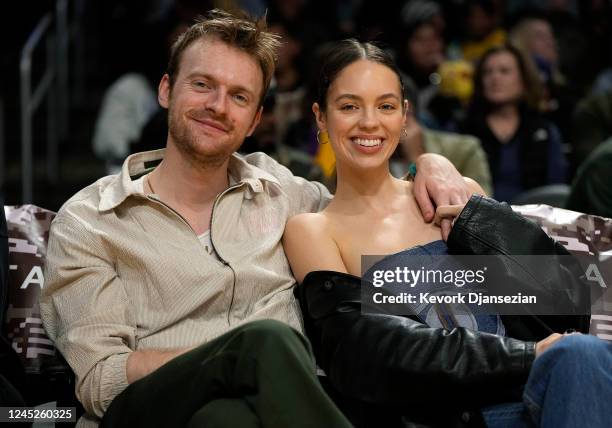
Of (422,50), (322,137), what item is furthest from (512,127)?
(322,137)

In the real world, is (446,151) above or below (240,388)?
above

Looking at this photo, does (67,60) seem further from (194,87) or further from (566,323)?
(566,323)

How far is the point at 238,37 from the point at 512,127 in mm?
2684

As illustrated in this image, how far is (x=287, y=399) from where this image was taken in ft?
7.54

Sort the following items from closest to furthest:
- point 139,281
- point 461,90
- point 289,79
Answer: point 139,281, point 289,79, point 461,90

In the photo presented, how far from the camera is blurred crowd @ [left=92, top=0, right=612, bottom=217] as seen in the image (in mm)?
4766

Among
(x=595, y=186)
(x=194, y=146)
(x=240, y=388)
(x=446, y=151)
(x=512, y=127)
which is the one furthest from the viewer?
(x=512, y=127)

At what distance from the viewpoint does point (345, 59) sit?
303 centimetres

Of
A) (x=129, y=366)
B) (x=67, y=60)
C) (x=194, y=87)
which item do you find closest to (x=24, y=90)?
(x=67, y=60)

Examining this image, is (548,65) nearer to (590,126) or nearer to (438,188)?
(590,126)

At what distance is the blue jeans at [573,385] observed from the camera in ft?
7.79

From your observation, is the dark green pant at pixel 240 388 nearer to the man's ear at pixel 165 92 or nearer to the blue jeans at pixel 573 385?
the blue jeans at pixel 573 385

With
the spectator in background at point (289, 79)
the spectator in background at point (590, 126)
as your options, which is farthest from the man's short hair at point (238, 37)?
the spectator in background at point (590, 126)

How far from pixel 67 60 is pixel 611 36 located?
3559 millimetres
